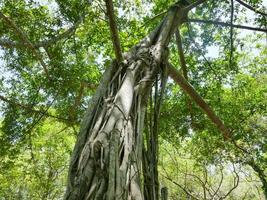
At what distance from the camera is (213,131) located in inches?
186

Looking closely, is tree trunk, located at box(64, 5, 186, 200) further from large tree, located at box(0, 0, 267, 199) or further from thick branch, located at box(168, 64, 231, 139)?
thick branch, located at box(168, 64, 231, 139)

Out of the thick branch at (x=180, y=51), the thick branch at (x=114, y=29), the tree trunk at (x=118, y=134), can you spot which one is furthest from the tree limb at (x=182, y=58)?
the thick branch at (x=114, y=29)

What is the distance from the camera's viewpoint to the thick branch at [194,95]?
11.3 ft

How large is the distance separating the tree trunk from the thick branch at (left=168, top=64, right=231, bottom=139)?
0.76m

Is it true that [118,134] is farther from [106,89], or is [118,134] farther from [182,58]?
[182,58]

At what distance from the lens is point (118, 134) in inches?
70.6

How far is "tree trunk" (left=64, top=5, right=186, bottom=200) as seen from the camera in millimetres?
1591

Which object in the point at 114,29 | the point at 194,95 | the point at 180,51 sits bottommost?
the point at 114,29

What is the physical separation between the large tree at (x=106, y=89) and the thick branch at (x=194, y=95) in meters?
0.01

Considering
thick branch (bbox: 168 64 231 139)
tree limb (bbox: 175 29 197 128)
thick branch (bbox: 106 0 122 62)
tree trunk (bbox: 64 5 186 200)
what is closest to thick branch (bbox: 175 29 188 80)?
tree limb (bbox: 175 29 197 128)

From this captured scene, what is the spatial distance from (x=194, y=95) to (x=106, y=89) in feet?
5.70

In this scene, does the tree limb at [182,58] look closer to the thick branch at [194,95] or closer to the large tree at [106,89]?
the large tree at [106,89]

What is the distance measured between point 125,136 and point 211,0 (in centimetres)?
293

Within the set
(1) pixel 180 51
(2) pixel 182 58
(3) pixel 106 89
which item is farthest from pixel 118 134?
(2) pixel 182 58
